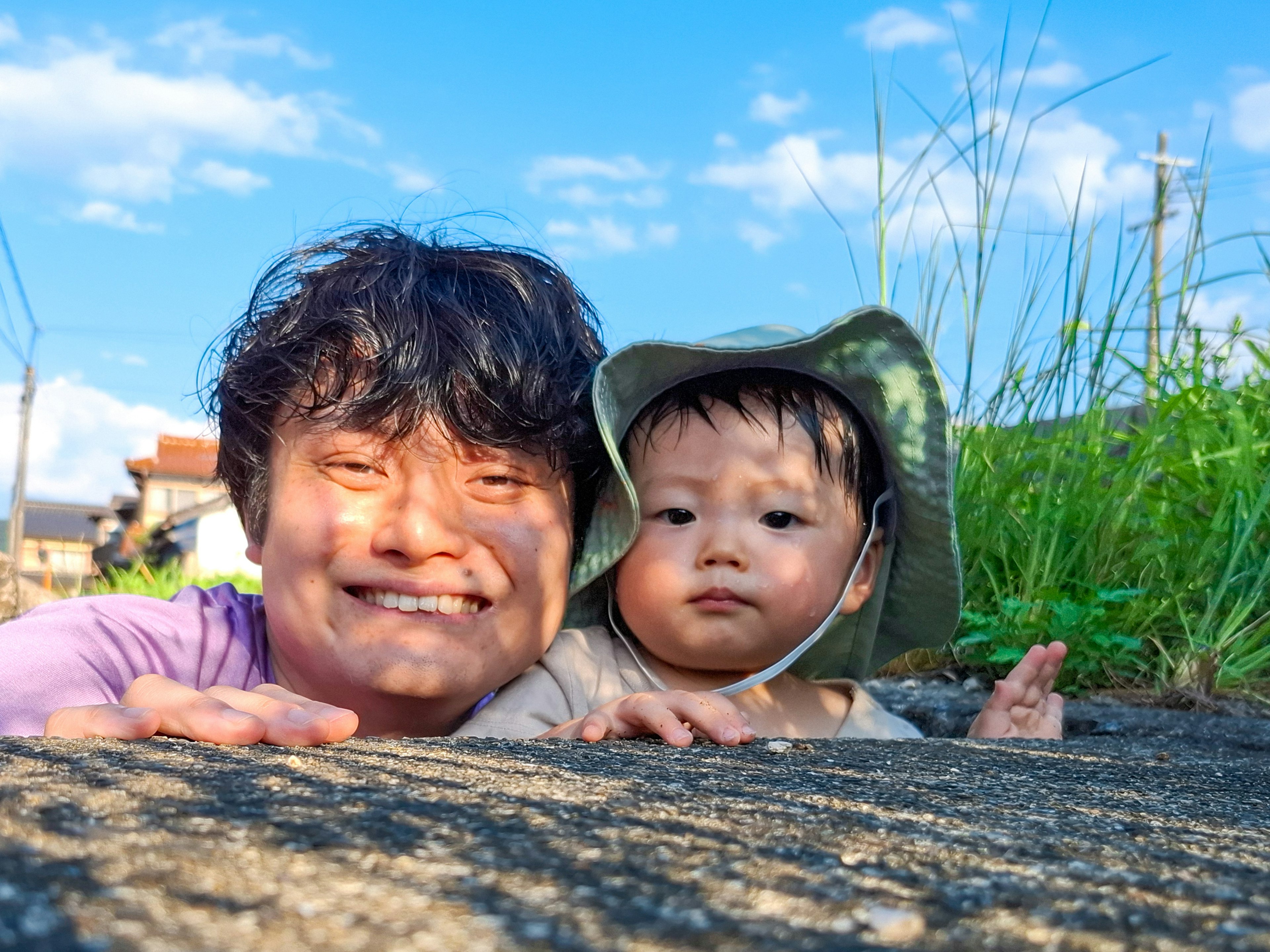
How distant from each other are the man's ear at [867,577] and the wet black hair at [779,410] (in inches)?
5.7

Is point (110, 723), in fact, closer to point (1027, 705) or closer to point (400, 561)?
point (400, 561)

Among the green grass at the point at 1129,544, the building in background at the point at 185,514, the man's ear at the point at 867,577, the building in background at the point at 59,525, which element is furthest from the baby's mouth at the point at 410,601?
the building in background at the point at 59,525

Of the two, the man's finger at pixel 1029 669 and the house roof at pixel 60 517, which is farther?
the house roof at pixel 60 517

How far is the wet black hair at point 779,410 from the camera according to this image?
2.23 metres

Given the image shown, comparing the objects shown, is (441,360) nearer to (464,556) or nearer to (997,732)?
(464,556)

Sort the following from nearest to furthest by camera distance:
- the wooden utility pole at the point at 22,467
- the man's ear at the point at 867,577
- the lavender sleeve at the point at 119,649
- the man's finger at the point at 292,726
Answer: the man's finger at the point at 292,726, the lavender sleeve at the point at 119,649, the man's ear at the point at 867,577, the wooden utility pole at the point at 22,467

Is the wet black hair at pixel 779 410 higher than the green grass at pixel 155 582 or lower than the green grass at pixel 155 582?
higher

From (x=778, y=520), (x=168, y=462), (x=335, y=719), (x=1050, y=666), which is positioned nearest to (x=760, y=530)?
(x=778, y=520)

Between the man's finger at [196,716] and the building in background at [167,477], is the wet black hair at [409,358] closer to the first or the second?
the man's finger at [196,716]

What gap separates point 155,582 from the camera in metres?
5.70

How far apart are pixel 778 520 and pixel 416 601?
0.72m

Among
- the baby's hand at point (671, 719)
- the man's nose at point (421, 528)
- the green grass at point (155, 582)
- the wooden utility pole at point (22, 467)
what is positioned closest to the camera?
the baby's hand at point (671, 719)

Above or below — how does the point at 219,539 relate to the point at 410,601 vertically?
below

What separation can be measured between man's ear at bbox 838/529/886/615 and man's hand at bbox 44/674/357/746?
1.33 meters
